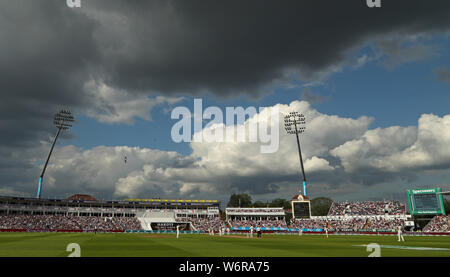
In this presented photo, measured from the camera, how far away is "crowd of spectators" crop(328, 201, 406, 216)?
82125 mm

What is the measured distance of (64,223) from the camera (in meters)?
82.0

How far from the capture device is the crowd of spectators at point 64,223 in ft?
250

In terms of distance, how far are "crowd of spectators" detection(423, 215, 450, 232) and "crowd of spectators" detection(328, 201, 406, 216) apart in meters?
8.91

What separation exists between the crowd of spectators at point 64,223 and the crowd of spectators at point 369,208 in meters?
60.8

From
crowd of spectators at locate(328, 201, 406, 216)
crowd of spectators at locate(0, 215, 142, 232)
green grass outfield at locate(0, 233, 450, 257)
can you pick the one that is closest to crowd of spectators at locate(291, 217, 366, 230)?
crowd of spectators at locate(328, 201, 406, 216)

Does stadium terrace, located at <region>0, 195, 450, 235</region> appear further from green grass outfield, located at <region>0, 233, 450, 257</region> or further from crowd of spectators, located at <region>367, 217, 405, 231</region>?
green grass outfield, located at <region>0, 233, 450, 257</region>

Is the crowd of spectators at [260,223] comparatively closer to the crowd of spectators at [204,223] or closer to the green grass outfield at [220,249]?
the crowd of spectators at [204,223]

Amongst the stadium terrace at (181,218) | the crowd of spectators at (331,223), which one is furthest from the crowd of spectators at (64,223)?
the crowd of spectators at (331,223)

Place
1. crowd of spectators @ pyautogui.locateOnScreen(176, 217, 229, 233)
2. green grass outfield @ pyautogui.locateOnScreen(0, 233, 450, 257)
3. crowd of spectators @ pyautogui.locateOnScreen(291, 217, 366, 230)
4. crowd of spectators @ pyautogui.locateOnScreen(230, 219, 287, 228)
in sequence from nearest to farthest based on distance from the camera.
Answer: green grass outfield @ pyautogui.locateOnScreen(0, 233, 450, 257) → crowd of spectators @ pyautogui.locateOnScreen(291, 217, 366, 230) → crowd of spectators @ pyautogui.locateOnScreen(176, 217, 229, 233) → crowd of spectators @ pyautogui.locateOnScreen(230, 219, 287, 228)
